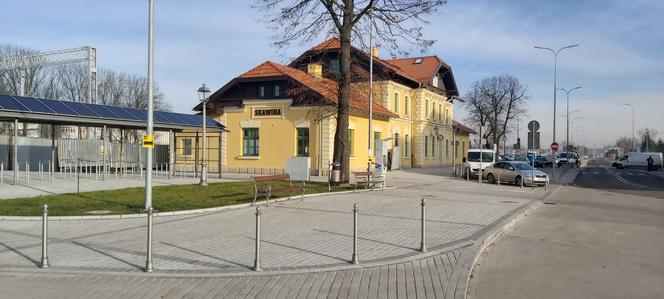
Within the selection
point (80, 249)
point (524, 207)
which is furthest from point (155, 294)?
point (524, 207)

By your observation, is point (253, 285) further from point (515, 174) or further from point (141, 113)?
point (515, 174)

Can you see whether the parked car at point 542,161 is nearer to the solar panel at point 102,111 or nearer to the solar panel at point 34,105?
the solar panel at point 102,111

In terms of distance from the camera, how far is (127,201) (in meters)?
15.0

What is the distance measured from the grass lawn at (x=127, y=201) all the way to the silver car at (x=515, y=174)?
12531mm

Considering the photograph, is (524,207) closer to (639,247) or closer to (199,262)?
(639,247)

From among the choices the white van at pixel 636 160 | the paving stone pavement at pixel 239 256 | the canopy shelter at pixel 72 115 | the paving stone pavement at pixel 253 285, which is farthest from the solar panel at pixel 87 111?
the white van at pixel 636 160

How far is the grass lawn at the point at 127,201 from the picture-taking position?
1285cm

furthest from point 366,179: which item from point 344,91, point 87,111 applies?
point 87,111

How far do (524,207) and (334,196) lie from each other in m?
6.27

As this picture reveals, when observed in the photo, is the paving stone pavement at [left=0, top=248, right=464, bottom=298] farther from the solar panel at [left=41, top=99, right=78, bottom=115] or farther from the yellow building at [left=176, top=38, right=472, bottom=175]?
the yellow building at [left=176, top=38, right=472, bottom=175]

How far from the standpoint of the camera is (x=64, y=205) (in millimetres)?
13656

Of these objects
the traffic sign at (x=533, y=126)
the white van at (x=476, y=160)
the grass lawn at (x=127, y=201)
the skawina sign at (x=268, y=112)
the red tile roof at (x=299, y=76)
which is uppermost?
the red tile roof at (x=299, y=76)

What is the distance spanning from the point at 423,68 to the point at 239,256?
44.4m

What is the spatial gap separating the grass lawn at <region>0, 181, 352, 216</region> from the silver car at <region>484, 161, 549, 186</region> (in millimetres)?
12531
